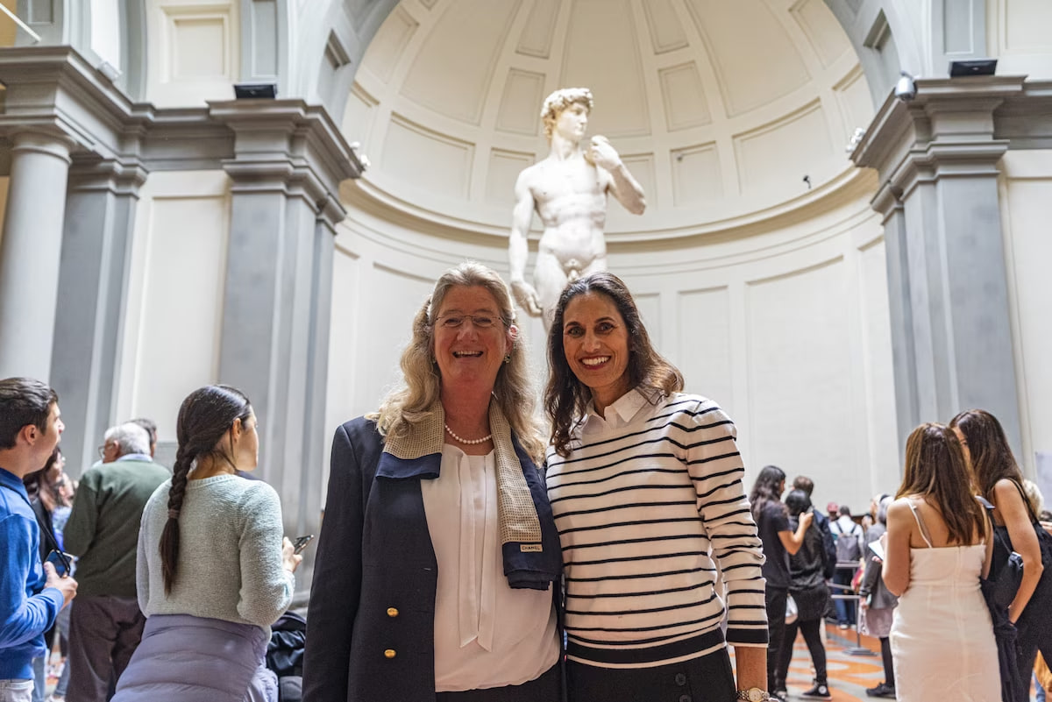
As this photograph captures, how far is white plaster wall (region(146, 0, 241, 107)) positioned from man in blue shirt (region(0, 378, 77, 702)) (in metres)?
5.09

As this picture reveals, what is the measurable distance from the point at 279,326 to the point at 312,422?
1041 millimetres

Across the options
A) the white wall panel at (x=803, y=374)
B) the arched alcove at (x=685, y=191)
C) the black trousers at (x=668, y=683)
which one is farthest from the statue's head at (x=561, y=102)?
the black trousers at (x=668, y=683)

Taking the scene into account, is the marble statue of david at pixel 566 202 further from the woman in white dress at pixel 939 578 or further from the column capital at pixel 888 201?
the woman in white dress at pixel 939 578

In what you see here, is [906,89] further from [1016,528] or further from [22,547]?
[22,547]

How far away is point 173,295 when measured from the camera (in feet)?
21.4

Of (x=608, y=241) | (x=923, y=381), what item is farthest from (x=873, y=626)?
(x=608, y=241)

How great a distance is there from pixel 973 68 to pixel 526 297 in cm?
363

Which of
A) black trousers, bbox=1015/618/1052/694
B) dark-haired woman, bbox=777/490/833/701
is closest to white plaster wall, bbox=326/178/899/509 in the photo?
dark-haired woman, bbox=777/490/833/701

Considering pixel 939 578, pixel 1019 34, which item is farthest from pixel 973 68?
pixel 939 578

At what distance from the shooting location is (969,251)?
241 inches

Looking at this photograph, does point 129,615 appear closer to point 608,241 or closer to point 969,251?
point 969,251

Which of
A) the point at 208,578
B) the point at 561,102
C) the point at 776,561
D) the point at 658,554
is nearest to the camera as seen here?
the point at 658,554

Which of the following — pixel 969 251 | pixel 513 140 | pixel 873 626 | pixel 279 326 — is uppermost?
pixel 513 140

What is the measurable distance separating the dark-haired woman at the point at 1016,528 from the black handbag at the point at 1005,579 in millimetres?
73
